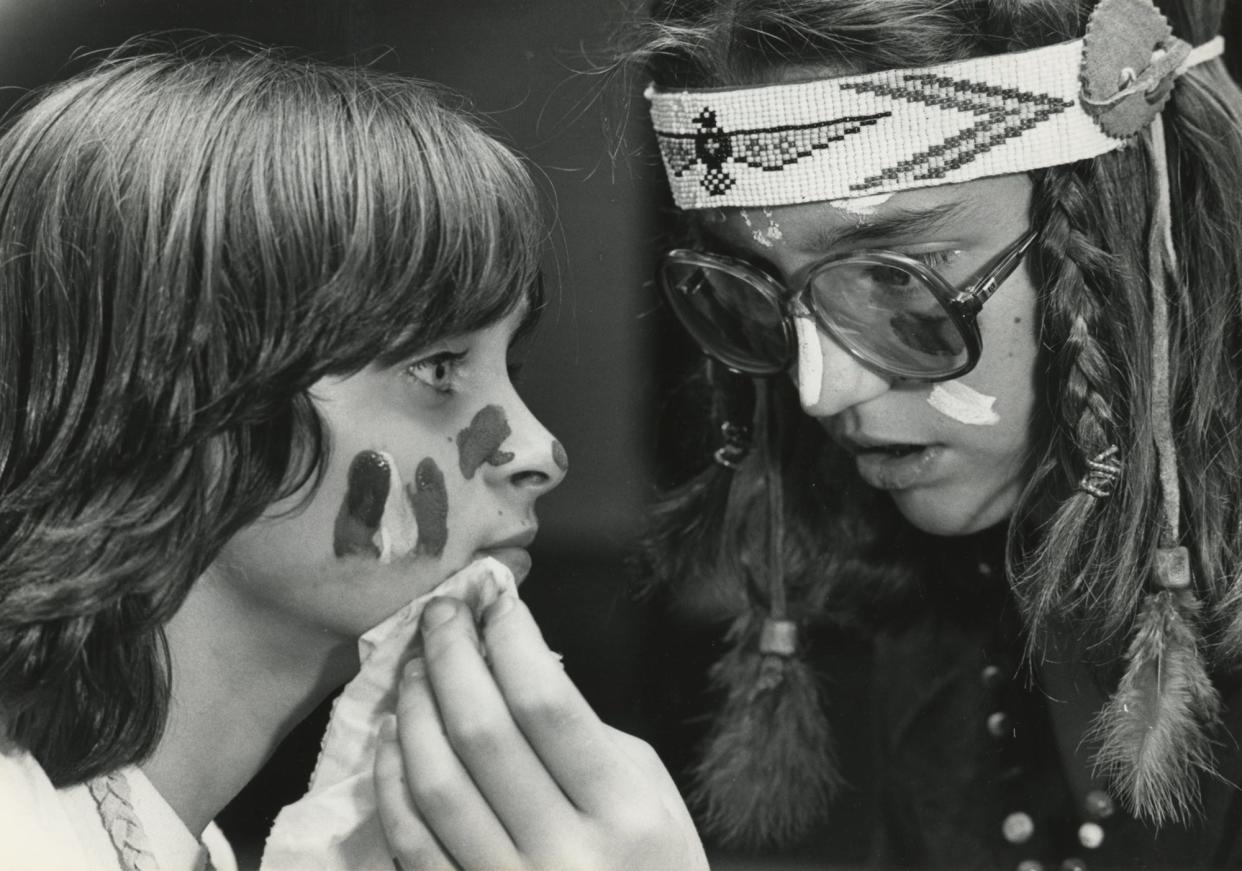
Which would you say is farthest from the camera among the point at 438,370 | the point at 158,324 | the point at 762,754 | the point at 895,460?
the point at 762,754

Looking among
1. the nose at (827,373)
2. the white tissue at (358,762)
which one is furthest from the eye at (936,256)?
the white tissue at (358,762)

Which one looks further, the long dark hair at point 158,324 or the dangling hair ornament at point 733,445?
the dangling hair ornament at point 733,445

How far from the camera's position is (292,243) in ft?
3.45

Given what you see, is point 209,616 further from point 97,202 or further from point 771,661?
point 771,661

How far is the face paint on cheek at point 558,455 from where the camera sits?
1197mm

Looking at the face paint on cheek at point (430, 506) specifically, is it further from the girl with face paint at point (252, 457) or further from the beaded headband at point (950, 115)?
the beaded headband at point (950, 115)

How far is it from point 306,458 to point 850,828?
2.48 feet

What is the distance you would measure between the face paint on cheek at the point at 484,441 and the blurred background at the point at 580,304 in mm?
131

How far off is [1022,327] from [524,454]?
47 cm

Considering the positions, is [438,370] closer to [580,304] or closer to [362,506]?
[362,506]

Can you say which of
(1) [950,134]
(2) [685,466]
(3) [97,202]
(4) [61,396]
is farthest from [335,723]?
(1) [950,134]

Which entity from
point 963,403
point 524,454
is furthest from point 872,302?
point 524,454

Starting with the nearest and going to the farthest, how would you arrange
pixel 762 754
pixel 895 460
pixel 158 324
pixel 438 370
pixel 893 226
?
pixel 158 324 → pixel 438 370 → pixel 893 226 → pixel 895 460 → pixel 762 754

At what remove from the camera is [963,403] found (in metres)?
1.32
